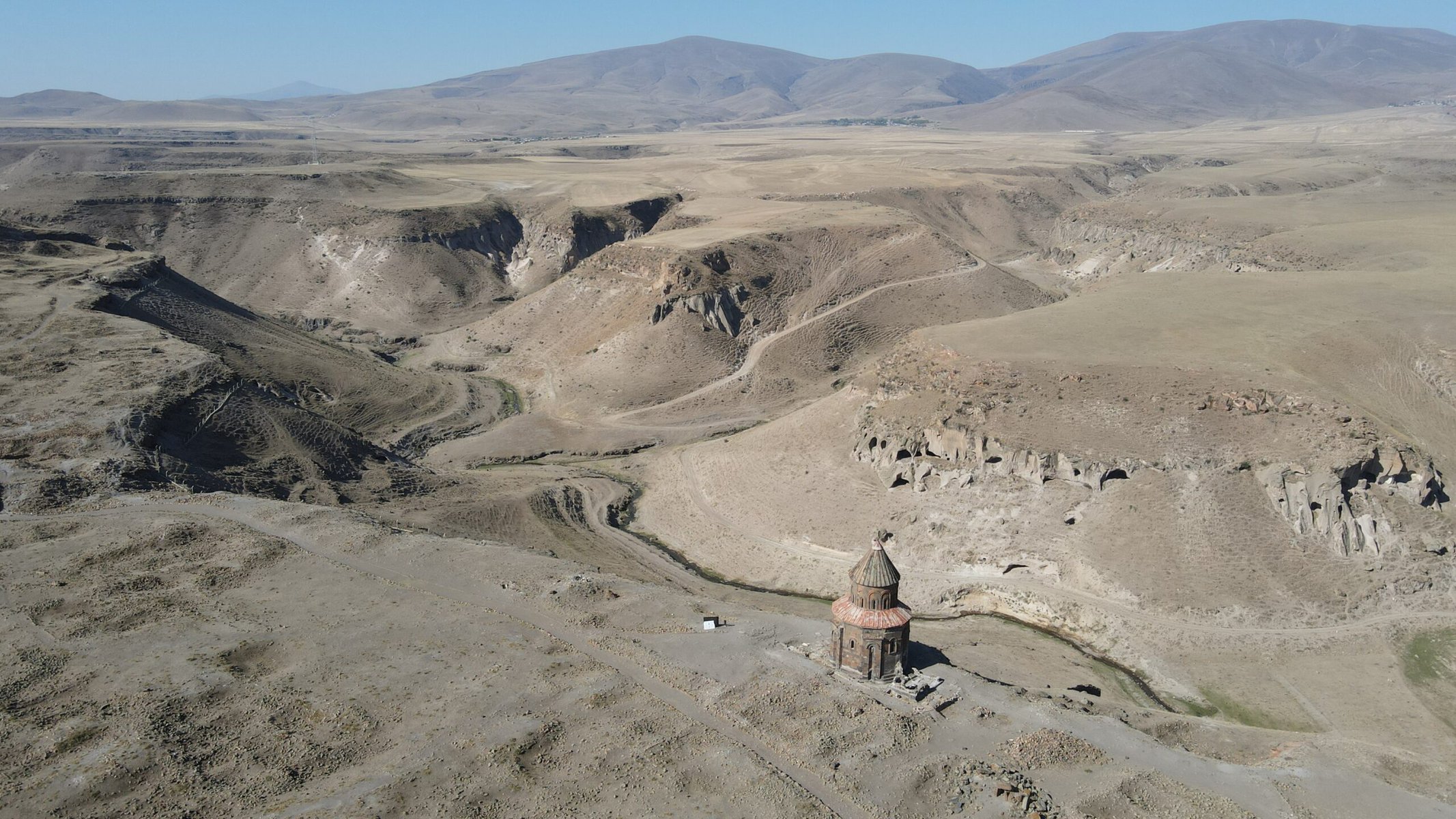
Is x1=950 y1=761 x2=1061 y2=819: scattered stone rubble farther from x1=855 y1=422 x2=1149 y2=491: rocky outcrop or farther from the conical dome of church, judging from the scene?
x1=855 y1=422 x2=1149 y2=491: rocky outcrop

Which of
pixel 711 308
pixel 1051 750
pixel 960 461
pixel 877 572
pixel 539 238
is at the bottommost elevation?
pixel 1051 750

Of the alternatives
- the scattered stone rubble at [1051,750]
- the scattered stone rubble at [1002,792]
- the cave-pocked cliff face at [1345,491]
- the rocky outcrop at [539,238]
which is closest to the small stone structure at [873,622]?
the scattered stone rubble at [1051,750]

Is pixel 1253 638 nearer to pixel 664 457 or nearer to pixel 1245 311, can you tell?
pixel 1245 311

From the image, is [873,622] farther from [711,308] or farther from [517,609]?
[711,308]

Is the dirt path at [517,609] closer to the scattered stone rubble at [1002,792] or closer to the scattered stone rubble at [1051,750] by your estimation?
the scattered stone rubble at [1002,792]

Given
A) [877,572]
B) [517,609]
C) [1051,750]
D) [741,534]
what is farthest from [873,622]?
[741,534]

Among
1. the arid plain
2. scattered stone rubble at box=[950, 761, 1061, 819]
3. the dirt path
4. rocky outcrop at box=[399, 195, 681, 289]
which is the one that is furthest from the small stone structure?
rocky outcrop at box=[399, 195, 681, 289]
